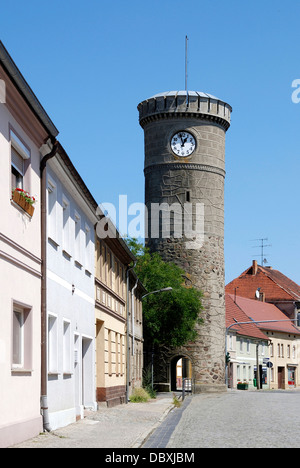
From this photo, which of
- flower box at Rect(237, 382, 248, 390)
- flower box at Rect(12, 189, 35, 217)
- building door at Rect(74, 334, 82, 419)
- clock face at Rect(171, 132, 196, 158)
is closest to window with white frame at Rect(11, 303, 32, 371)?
flower box at Rect(12, 189, 35, 217)

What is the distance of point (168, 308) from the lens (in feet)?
164

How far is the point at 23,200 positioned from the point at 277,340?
232 ft

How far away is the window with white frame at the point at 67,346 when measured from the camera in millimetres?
19487

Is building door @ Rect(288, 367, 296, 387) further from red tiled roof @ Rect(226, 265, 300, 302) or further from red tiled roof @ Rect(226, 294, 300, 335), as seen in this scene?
red tiled roof @ Rect(226, 265, 300, 302)

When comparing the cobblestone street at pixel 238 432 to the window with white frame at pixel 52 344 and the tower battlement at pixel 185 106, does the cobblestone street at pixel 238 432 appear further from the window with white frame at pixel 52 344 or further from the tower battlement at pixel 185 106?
the tower battlement at pixel 185 106

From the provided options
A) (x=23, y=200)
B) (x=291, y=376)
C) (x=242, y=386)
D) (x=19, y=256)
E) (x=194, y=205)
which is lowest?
(x=291, y=376)

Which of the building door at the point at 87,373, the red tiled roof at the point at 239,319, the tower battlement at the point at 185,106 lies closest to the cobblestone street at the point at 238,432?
the building door at the point at 87,373

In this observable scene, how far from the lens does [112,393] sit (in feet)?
94.2

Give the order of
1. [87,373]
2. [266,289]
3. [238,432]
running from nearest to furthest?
[238,432]
[87,373]
[266,289]

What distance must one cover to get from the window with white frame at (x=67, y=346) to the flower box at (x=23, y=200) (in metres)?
5.00

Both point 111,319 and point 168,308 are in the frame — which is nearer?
point 111,319

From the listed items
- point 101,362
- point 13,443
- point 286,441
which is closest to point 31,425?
point 13,443

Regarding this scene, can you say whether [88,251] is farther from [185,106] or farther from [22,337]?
[185,106]

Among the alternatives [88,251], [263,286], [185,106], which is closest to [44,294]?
[88,251]
